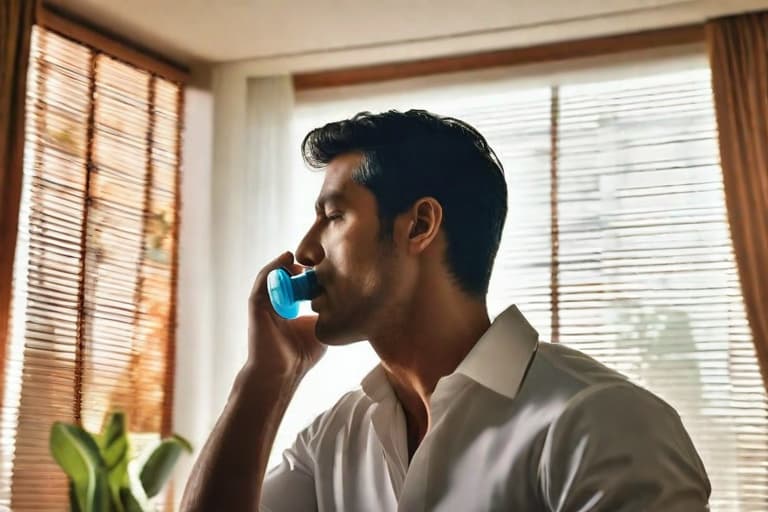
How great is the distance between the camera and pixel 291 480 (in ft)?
5.51

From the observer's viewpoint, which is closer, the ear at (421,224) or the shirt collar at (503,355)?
the shirt collar at (503,355)

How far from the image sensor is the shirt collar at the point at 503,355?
54.7 inches

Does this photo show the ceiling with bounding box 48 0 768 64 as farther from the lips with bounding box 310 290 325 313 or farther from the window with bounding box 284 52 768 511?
the lips with bounding box 310 290 325 313

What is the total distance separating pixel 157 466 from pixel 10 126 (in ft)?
3.45

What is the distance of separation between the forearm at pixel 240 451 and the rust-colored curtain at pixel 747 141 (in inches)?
79.5

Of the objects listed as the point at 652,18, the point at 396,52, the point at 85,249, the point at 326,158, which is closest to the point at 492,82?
the point at 396,52

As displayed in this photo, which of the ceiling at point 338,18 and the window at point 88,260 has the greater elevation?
the ceiling at point 338,18

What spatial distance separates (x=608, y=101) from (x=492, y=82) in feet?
1.30

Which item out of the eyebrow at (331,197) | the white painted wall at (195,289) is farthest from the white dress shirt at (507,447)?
the white painted wall at (195,289)

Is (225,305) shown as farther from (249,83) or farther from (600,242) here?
(600,242)

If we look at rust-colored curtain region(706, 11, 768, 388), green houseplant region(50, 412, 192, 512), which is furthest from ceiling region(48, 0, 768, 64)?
green houseplant region(50, 412, 192, 512)

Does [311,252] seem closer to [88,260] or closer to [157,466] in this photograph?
[157,466]

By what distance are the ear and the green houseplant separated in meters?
1.71

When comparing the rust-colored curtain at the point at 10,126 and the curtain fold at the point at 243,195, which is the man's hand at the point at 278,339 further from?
the curtain fold at the point at 243,195
